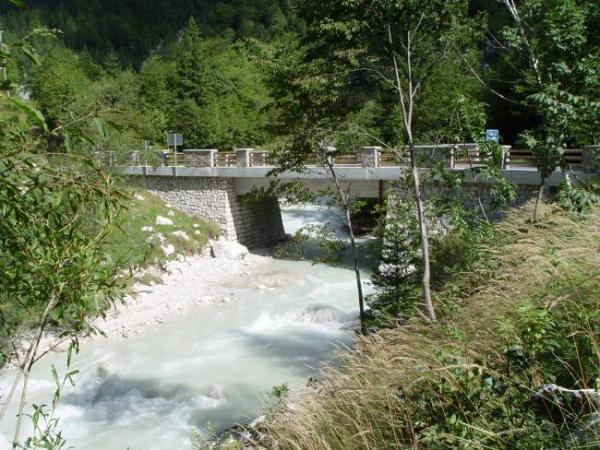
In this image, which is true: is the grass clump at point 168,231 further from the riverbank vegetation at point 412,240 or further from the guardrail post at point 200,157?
the guardrail post at point 200,157

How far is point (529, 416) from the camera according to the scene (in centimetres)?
305

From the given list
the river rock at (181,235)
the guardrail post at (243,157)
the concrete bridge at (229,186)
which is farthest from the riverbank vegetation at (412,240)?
the guardrail post at (243,157)

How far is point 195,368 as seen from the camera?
12.9 m

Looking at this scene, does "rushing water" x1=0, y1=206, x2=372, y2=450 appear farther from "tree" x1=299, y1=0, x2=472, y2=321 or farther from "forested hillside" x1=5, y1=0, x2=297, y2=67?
"forested hillside" x1=5, y1=0, x2=297, y2=67

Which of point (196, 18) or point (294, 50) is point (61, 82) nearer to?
point (294, 50)

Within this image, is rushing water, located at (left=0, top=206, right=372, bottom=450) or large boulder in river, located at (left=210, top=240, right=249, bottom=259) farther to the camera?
large boulder in river, located at (left=210, top=240, right=249, bottom=259)

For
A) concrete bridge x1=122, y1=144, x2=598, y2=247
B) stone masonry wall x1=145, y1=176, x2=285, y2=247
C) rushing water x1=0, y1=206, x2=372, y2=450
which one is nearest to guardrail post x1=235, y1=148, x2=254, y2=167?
concrete bridge x1=122, y1=144, x2=598, y2=247

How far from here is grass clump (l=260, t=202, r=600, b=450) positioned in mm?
3088

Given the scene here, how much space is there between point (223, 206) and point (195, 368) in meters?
13.9

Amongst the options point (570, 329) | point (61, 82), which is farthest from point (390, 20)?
point (61, 82)

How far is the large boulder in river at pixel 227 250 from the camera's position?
2453 centimetres

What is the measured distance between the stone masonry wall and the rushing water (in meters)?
7.60

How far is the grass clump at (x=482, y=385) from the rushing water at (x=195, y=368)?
2946 mm

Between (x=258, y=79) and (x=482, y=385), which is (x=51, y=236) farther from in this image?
(x=258, y=79)
